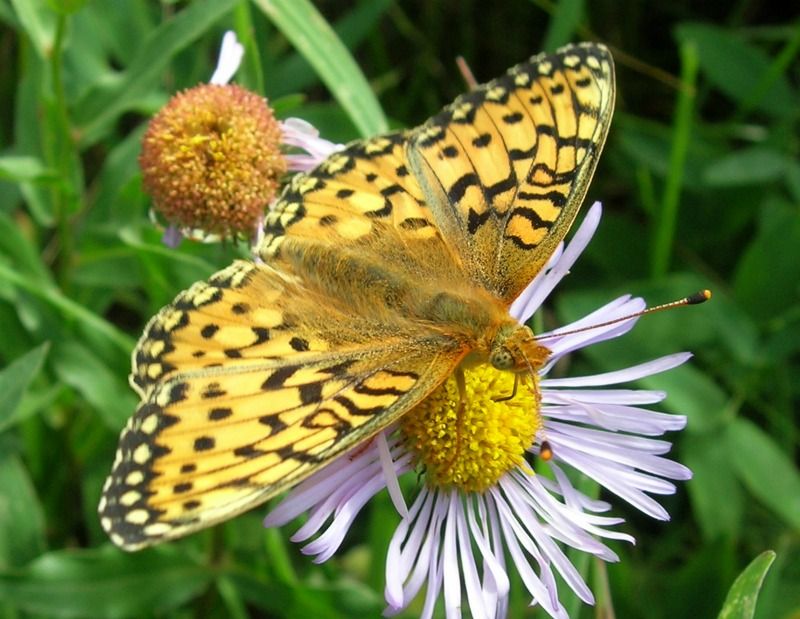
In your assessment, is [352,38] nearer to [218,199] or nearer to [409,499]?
[218,199]

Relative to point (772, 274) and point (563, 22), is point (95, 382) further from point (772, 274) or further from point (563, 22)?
point (772, 274)

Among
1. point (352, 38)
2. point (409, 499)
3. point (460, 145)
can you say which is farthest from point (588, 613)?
point (352, 38)

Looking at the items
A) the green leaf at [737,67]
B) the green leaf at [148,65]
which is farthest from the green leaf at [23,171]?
the green leaf at [737,67]

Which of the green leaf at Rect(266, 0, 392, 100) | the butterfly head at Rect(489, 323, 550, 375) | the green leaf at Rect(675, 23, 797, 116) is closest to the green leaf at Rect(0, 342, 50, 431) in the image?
the butterfly head at Rect(489, 323, 550, 375)

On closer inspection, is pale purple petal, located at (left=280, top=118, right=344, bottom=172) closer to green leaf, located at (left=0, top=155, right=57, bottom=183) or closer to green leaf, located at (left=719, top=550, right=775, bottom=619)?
green leaf, located at (left=0, top=155, right=57, bottom=183)

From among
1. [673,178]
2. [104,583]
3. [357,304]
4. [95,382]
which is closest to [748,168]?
[673,178]

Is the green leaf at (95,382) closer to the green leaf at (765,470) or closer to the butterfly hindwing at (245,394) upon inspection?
the butterfly hindwing at (245,394)
